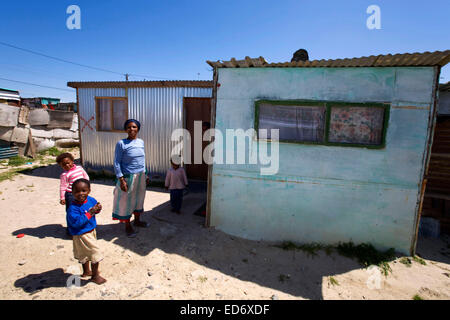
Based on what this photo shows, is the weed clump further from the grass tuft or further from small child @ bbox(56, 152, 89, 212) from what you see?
small child @ bbox(56, 152, 89, 212)

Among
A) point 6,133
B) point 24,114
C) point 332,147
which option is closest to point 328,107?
point 332,147

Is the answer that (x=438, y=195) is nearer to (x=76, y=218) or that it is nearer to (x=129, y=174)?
(x=129, y=174)

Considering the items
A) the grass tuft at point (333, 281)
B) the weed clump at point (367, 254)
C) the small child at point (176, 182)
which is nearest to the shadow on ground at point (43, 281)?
the small child at point (176, 182)

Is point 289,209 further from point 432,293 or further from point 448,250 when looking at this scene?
point 448,250

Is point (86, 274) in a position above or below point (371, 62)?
below

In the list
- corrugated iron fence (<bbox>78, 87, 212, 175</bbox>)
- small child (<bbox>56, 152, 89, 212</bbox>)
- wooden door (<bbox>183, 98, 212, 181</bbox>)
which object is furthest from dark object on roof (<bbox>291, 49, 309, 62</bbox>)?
small child (<bbox>56, 152, 89, 212</bbox>)

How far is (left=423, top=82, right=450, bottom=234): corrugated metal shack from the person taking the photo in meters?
5.04

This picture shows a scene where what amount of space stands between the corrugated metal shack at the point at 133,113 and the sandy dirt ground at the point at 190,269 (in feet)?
11.9

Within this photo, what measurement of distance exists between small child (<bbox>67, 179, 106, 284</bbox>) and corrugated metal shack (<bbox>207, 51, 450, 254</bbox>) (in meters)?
2.18

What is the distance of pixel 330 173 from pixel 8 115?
560 inches

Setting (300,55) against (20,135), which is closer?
(300,55)

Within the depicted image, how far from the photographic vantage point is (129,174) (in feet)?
13.3

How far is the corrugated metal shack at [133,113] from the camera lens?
7.45m

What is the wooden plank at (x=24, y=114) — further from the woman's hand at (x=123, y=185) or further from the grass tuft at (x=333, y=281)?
the grass tuft at (x=333, y=281)
